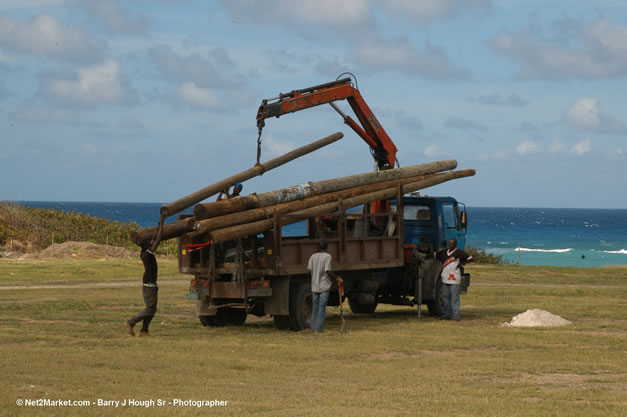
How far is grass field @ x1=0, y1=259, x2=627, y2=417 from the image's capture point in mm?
11312

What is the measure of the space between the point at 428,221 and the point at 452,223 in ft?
2.61

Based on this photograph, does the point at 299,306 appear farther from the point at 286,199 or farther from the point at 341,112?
the point at 341,112

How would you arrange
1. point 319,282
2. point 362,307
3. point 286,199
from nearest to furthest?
point 319,282 → point 286,199 → point 362,307

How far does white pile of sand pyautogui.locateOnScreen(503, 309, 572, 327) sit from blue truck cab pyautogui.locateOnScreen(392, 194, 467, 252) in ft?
9.28

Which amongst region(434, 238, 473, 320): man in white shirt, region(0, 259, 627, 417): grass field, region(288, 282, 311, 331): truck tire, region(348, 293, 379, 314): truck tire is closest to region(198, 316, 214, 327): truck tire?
region(0, 259, 627, 417): grass field

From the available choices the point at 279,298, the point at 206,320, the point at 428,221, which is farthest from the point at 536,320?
the point at 206,320

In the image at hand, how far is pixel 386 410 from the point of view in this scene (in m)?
10.9

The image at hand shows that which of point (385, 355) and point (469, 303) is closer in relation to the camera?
point (385, 355)

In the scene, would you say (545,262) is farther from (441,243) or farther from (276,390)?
(276,390)

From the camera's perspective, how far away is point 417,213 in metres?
23.3

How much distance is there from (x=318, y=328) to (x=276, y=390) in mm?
6891

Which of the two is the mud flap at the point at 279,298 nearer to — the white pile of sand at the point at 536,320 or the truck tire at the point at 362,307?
the truck tire at the point at 362,307

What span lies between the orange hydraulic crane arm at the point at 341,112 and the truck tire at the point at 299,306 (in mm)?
3880

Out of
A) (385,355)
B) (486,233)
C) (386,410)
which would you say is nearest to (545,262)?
(486,233)
